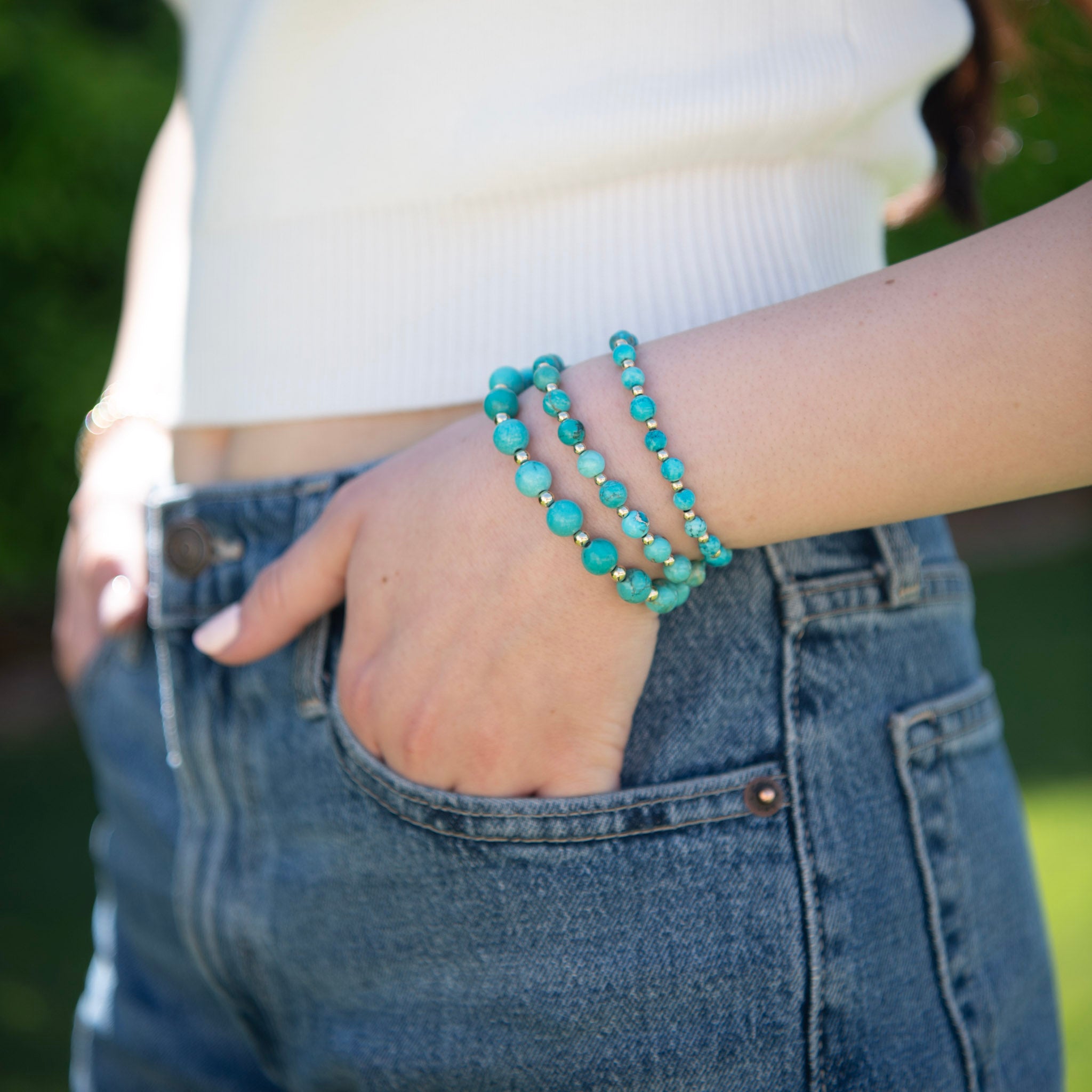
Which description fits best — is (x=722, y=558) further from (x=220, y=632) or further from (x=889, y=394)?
(x=220, y=632)

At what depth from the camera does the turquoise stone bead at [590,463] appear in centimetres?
71

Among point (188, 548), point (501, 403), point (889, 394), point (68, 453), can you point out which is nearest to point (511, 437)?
point (501, 403)

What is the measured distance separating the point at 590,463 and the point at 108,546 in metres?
0.69

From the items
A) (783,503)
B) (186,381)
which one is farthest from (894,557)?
(186,381)

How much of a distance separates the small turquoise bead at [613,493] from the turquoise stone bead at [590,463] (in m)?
0.01

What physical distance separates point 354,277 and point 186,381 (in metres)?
0.23

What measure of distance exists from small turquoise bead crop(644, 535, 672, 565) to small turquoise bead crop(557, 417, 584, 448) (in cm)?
9

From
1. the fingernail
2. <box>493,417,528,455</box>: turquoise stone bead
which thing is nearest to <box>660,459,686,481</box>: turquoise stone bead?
<box>493,417,528,455</box>: turquoise stone bead

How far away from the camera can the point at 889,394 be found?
0.67 m

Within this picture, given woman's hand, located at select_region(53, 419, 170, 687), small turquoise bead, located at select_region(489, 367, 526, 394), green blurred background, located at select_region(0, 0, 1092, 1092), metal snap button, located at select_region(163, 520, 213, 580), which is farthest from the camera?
green blurred background, located at select_region(0, 0, 1092, 1092)

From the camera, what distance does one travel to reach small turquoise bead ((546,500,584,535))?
0.70 m

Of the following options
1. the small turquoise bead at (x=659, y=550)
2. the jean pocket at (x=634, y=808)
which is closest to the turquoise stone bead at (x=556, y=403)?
the small turquoise bead at (x=659, y=550)

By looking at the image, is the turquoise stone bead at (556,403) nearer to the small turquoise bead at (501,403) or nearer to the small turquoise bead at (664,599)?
the small turquoise bead at (501,403)

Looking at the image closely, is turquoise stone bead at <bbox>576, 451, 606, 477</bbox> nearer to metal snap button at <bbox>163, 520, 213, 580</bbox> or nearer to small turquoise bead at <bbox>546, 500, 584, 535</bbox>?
small turquoise bead at <bbox>546, 500, 584, 535</bbox>
